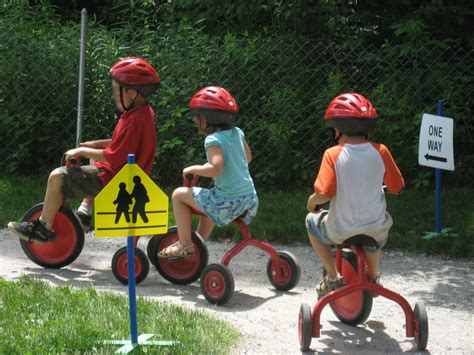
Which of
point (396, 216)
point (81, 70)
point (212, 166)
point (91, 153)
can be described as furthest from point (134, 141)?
point (81, 70)

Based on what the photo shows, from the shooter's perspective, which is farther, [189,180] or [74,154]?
[74,154]

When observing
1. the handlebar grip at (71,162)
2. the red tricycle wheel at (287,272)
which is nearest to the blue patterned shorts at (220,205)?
the red tricycle wheel at (287,272)

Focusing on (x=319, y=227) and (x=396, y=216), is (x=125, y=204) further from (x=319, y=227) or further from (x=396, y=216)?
(x=396, y=216)

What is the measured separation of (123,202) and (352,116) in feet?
4.52

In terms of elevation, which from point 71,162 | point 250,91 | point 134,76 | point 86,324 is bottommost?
point 86,324

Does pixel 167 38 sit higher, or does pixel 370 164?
pixel 167 38

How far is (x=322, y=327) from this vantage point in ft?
17.7

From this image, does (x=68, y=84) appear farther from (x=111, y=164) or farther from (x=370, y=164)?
(x=370, y=164)

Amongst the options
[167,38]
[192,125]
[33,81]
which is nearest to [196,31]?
[167,38]

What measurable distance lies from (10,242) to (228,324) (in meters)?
2.95

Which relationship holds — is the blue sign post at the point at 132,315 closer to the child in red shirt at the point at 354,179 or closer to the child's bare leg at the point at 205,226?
the child in red shirt at the point at 354,179

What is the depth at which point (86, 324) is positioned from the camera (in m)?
4.97

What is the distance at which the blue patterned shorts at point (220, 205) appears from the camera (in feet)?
19.2

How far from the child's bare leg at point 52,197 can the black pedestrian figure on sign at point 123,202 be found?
1903 mm
